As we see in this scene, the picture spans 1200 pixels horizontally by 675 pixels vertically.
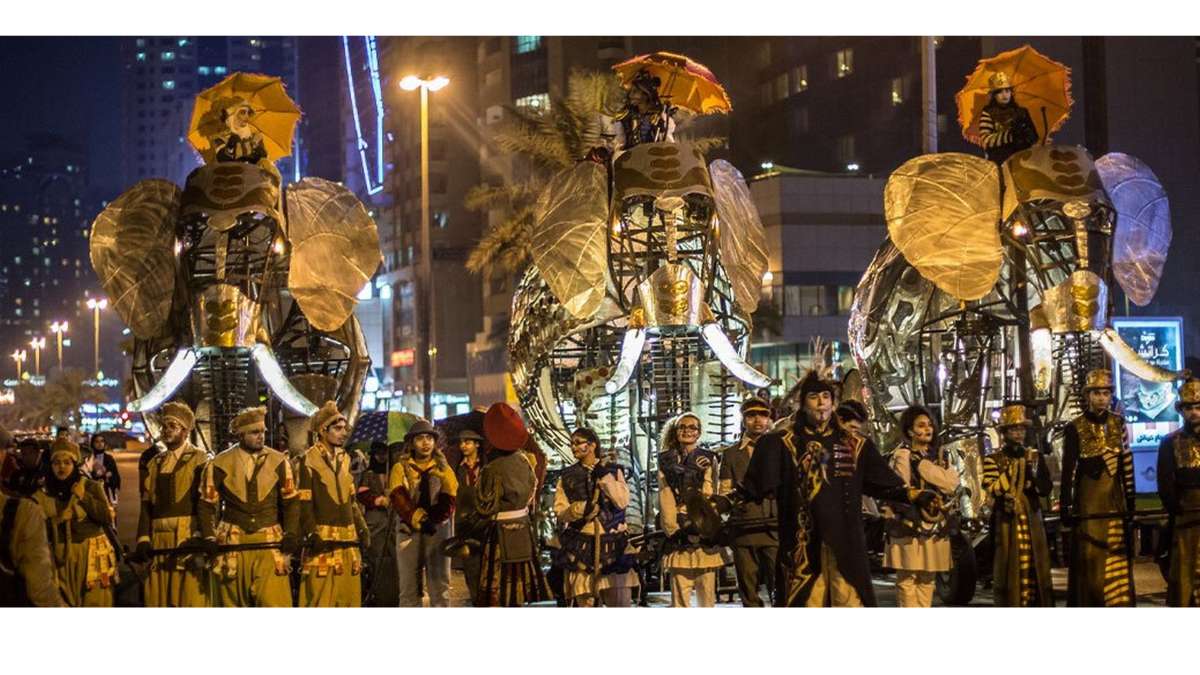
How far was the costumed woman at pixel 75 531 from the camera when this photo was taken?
1194cm

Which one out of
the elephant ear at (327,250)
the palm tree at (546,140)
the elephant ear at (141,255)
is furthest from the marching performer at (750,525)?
the palm tree at (546,140)

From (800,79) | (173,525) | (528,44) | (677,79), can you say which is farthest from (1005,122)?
(528,44)

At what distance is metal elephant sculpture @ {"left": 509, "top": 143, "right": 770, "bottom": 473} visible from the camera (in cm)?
1489

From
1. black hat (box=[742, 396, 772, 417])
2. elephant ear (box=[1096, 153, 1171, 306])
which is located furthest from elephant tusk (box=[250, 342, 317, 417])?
elephant ear (box=[1096, 153, 1171, 306])

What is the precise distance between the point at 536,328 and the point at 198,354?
4.88m

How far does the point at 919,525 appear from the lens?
1201 cm

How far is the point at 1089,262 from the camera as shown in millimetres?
13688

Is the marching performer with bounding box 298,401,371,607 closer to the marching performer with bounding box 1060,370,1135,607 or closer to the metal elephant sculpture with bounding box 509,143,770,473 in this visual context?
the metal elephant sculpture with bounding box 509,143,770,473

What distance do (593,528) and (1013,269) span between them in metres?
4.94

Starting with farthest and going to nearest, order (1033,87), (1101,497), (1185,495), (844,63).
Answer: (844,63) → (1033,87) → (1101,497) → (1185,495)

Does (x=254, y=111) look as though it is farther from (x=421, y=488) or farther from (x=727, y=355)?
(x=727, y=355)

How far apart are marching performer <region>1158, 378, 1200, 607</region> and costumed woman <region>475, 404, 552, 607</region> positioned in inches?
179

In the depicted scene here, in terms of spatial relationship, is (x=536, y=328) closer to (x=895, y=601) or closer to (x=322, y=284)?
(x=322, y=284)
